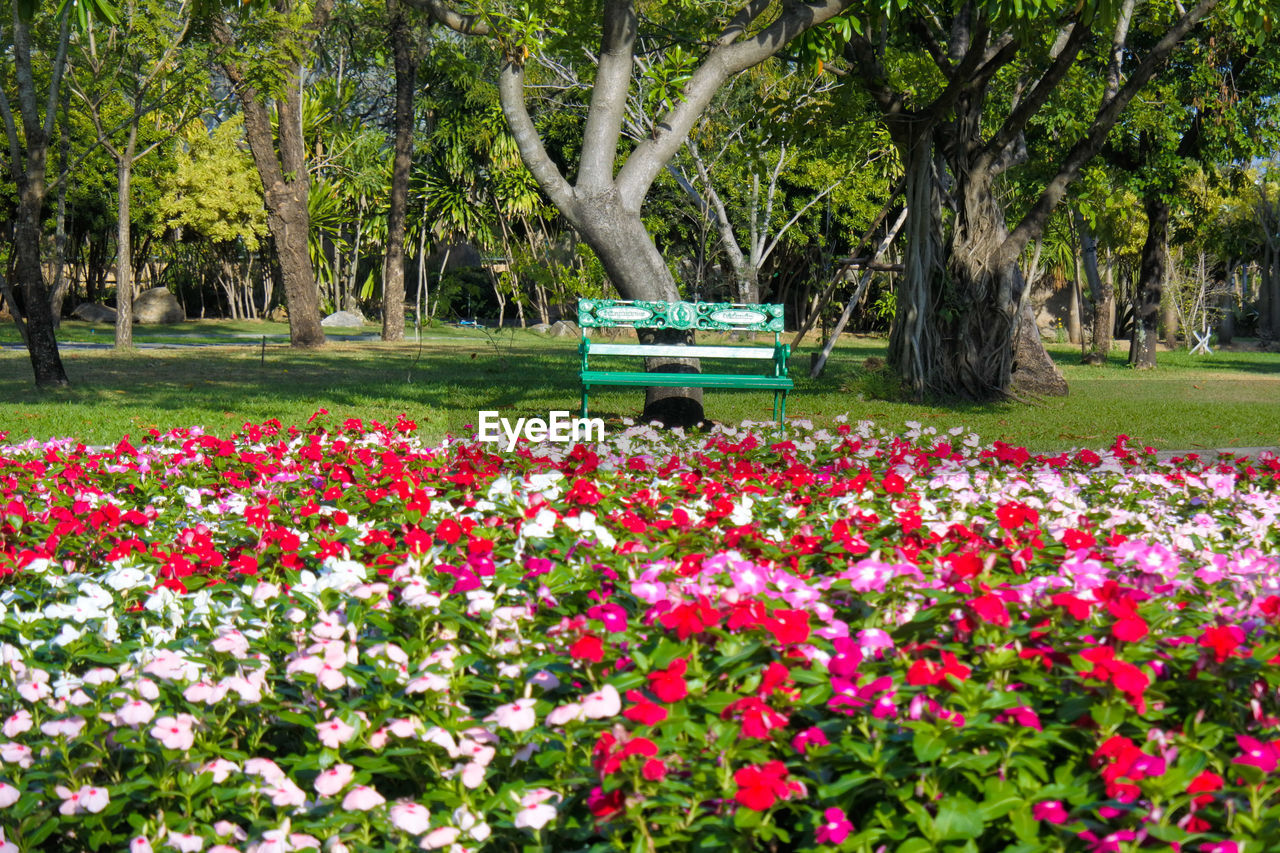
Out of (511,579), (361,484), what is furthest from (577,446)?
(511,579)

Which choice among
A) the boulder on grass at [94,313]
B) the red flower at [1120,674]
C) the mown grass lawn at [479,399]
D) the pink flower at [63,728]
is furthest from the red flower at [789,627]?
the boulder on grass at [94,313]

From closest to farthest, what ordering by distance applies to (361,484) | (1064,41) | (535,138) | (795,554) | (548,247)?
(795,554)
(361,484)
(535,138)
(1064,41)
(548,247)

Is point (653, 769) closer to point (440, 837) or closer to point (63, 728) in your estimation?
point (440, 837)

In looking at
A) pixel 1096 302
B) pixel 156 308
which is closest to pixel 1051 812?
pixel 1096 302

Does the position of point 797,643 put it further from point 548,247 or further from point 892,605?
point 548,247

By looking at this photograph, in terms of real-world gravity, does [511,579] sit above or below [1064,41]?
below

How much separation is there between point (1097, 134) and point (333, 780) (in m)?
10.9

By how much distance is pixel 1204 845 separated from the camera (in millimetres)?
1678

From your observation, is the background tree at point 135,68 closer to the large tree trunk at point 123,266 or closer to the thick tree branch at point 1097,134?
the large tree trunk at point 123,266

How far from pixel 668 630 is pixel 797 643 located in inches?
10.9

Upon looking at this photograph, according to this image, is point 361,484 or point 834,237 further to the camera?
point 834,237

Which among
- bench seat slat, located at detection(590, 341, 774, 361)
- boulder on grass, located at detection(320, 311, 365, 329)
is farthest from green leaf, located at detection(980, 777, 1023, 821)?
boulder on grass, located at detection(320, 311, 365, 329)

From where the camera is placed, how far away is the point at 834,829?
1.79m

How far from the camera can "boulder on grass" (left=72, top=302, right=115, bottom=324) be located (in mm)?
32219
